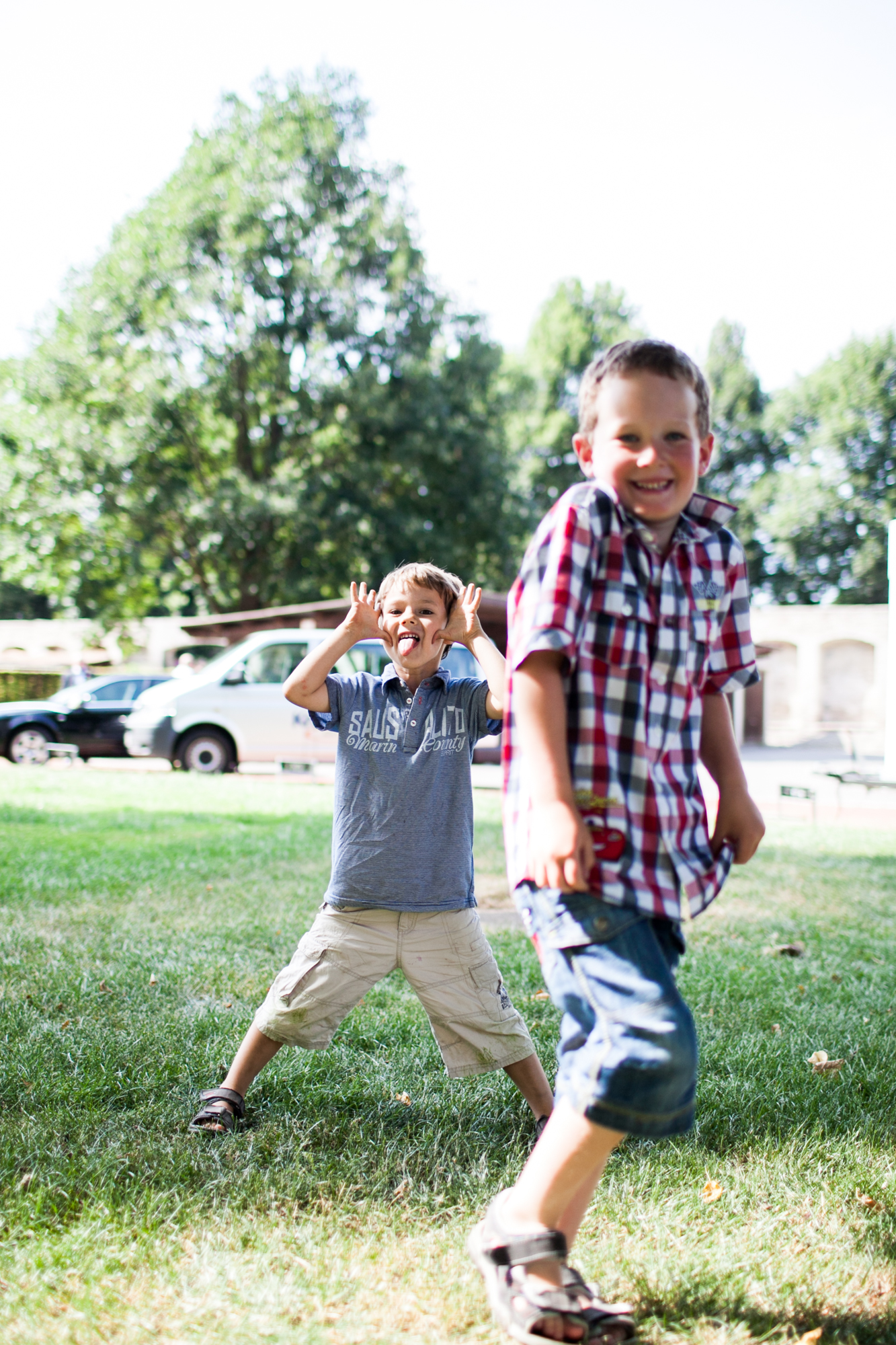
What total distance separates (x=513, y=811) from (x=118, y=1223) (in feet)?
4.33

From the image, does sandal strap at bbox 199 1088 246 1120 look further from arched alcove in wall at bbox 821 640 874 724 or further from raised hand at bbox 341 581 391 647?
arched alcove in wall at bbox 821 640 874 724

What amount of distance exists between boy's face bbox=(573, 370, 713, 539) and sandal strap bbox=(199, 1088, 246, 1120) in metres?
1.95

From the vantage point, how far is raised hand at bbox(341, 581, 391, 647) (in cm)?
274

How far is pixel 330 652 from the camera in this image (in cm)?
270

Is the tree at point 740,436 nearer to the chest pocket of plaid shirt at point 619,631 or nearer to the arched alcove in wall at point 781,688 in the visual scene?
the arched alcove in wall at point 781,688

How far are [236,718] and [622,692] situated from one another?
1289cm

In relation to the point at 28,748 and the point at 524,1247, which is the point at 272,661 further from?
the point at 524,1247

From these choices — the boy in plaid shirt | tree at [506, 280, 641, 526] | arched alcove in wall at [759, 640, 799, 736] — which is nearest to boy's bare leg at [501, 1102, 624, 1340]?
the boy in plaid shirt

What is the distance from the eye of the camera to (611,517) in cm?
187

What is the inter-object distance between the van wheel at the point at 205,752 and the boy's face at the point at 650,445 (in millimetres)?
13017

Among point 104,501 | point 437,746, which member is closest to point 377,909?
point 437,746

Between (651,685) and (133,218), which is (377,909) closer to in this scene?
(651,685)

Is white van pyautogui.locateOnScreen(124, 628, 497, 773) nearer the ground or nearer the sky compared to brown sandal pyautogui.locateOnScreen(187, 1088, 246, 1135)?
nearer the sky

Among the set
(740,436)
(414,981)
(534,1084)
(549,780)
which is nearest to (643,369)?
(549,780)
